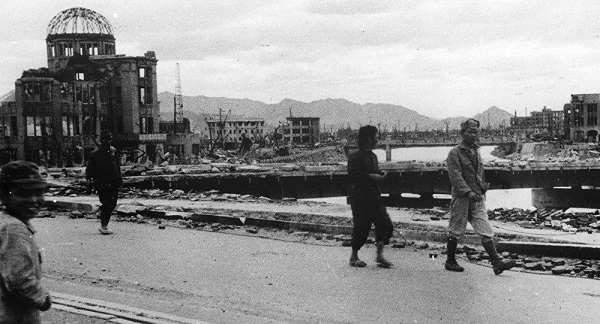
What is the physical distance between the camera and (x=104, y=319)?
19.5ft

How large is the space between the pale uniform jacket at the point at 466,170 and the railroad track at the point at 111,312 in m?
3.78

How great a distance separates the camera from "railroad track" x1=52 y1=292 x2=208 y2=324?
19.1ft

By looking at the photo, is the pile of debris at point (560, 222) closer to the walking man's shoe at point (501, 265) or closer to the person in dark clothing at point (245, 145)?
the walking man's shoe at point (501, 265)

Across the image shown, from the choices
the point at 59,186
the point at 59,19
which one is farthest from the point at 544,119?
the point at 59,186

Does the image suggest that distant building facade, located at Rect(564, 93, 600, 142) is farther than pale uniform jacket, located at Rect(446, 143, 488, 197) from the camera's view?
Yes

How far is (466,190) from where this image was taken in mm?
7809

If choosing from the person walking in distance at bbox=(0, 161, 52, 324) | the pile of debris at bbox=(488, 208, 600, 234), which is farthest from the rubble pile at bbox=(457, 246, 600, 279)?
the person walking in distance at bbox=(0, 161, 52, 324)

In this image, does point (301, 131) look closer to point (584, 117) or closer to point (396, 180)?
point (584, 117)

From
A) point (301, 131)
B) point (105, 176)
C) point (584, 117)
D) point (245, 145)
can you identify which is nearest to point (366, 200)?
point (105, 176)

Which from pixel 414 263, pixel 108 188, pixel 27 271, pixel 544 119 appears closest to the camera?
pixel 27 271

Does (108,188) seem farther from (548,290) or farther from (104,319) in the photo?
(548,290)

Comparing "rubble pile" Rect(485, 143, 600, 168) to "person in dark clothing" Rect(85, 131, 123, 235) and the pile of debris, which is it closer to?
the pile of debris

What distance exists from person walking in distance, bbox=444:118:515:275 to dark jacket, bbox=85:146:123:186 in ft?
22.2

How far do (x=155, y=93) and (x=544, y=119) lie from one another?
526 ft
